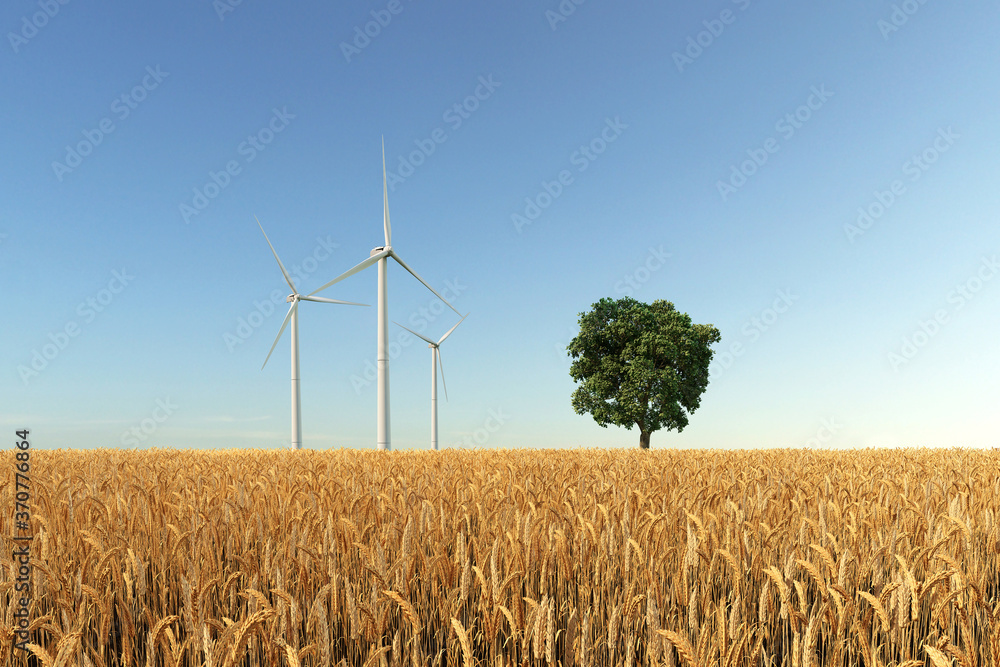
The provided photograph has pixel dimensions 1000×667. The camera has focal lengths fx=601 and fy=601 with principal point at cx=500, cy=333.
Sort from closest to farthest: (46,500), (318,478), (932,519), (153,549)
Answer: (153,549) < (932,519) < (46,500) < (318,478)

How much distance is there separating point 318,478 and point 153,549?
4226 mm

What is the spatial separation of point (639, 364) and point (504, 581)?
4081 centimetres

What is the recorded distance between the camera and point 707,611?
146 inches

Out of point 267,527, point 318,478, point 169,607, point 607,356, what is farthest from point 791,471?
point 607,356

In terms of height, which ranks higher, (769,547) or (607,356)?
(607,356)

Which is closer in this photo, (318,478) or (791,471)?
(318,478)

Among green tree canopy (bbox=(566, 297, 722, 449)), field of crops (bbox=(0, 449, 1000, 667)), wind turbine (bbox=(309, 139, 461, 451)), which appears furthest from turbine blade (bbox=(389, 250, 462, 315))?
field of crops (bbox=(0, 449, 1000, 667))

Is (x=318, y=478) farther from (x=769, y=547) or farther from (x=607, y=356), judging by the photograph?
(x=607, y=356)

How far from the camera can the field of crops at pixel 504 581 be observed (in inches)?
129

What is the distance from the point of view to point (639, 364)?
42719 millimetres

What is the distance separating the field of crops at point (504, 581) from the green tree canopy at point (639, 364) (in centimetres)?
3507

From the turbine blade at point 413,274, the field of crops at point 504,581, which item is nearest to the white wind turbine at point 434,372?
the turbine blade at point 413,274

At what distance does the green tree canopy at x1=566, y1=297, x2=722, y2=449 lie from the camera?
43125 millimetres

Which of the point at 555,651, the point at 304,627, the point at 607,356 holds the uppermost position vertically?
the point at 607,356
